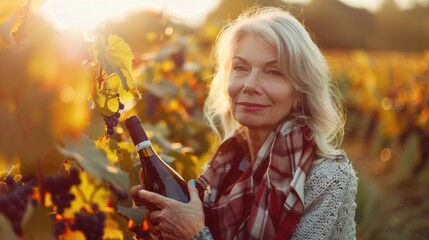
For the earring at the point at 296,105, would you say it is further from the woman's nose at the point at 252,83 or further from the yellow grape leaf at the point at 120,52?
the yellow grape leaf at the point at 120,52

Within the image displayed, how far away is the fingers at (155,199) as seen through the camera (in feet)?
6.37

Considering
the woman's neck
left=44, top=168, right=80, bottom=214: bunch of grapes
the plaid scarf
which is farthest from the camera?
the woman's neck

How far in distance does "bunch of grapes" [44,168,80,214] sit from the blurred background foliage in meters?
0.05

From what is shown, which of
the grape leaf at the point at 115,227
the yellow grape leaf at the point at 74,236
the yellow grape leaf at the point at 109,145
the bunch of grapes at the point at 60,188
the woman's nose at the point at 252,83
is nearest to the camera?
the bunch of grapes at the point at 60,188

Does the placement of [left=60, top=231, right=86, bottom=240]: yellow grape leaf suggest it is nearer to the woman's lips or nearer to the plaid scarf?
the plaid scarf

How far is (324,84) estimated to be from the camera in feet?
8.53

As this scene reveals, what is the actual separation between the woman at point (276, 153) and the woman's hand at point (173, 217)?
0.02 metres

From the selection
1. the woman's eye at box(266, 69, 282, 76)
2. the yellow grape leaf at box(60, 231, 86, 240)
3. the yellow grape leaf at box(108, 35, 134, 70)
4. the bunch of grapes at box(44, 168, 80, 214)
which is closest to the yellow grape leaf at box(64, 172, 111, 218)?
the yellow grape leaf at box(60, 231, 86, 240)

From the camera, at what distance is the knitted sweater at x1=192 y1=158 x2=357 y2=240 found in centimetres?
226

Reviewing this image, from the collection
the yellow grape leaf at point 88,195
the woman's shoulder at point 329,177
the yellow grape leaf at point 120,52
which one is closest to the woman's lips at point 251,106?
the woman's shoulder at point 329,177

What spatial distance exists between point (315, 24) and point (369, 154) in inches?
1980

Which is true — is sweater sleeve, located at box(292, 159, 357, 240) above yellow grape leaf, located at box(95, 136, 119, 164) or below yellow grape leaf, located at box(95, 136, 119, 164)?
below

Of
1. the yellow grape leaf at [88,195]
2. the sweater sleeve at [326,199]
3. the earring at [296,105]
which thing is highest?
the earring at [296,105]

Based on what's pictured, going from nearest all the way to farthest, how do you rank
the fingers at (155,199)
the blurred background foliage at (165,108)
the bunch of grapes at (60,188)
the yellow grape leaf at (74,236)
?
the blurred background foliage at (165,108) < the bunch of grapes at (60,188) < the yellow grape leaf at (74,236) < the fingers at (155,199)
